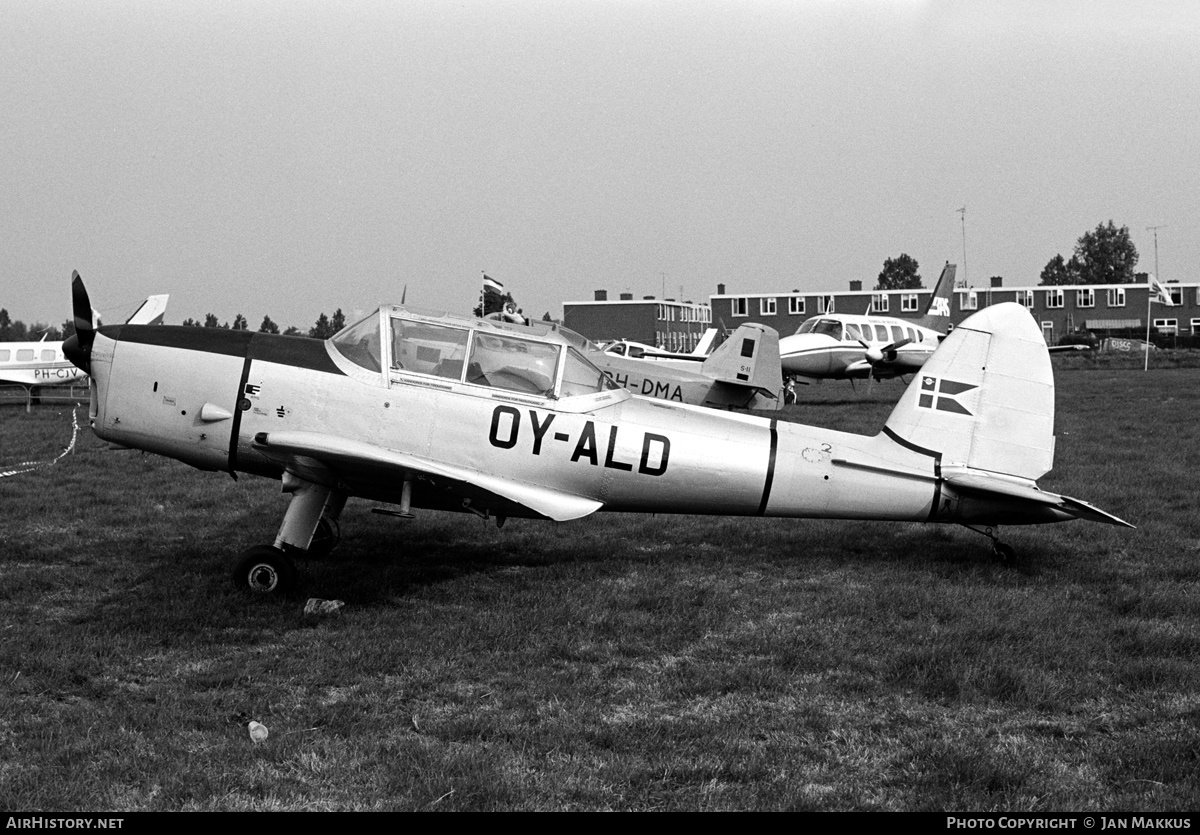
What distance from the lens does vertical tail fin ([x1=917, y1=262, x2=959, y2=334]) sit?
30.8m

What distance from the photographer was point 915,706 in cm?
477

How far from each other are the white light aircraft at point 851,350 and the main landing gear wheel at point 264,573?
18130mm

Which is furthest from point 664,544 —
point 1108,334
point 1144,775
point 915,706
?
point 1108,334

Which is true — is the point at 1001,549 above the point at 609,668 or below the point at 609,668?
above

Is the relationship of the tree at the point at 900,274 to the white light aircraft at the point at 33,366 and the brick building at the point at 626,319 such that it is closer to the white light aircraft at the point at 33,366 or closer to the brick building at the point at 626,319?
the brick building at the point at 626,319

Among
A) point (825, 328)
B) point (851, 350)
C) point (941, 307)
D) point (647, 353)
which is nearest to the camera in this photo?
point (851, 350)

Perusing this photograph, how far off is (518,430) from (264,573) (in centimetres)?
198

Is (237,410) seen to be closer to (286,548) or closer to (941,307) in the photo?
(286,548)

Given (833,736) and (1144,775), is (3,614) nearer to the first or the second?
(833,736)

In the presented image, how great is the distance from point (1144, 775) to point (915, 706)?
3.44 ft

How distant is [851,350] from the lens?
2469 cm

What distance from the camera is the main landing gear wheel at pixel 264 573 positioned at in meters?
6.70

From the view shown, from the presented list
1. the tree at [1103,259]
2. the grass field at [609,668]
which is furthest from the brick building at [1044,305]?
the grass field at [609,668]

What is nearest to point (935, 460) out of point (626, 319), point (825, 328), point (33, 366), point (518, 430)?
point (518, 430)
